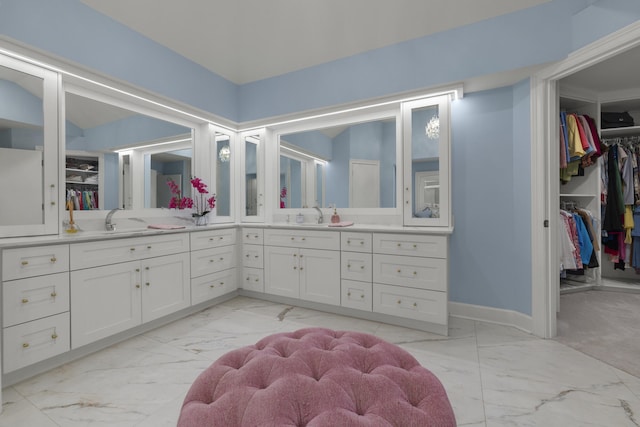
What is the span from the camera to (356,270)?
110 inches

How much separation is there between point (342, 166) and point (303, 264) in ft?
3.88

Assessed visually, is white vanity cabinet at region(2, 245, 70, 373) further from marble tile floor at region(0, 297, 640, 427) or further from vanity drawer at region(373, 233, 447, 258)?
vanity drawer at region(373, 233, 447, 258)

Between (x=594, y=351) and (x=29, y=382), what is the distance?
3.79m

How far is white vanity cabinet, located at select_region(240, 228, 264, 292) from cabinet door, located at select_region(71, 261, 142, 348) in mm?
1201

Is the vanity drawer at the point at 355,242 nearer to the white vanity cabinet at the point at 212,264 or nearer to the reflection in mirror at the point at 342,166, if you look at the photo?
the reflection in mirror at the point at 342,166

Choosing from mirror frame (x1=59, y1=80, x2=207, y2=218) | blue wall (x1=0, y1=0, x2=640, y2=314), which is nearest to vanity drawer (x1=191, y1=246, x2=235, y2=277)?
mirror frame (x1=59, y1=80, x2=207, y2=218)

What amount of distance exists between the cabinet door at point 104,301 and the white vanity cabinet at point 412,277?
204 cm

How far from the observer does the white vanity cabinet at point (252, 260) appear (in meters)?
3.37

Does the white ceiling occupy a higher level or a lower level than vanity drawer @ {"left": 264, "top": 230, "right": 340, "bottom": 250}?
higher

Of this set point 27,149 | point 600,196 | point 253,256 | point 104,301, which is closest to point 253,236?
point 253,256

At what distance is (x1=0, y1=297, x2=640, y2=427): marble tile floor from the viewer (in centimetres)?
151

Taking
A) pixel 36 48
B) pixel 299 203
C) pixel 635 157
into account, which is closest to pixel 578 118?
pixel 635 157

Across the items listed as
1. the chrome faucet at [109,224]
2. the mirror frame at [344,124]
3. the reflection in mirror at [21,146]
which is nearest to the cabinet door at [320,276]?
the mirror frame at [344,124]

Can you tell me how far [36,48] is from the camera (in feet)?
6.51
